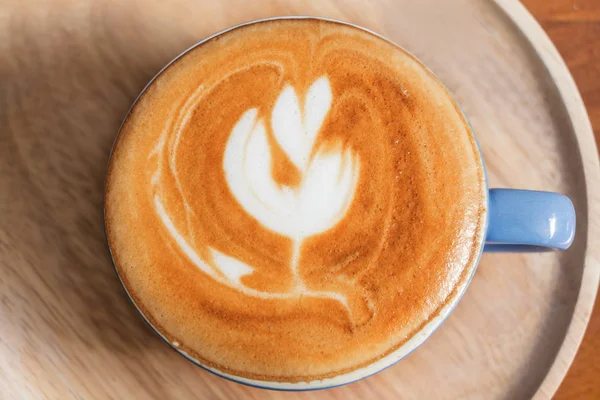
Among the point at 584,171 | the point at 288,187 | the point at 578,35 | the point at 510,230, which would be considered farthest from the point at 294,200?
the point at 578,35

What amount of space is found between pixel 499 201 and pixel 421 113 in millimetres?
175

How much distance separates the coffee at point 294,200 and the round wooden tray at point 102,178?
0.20 m

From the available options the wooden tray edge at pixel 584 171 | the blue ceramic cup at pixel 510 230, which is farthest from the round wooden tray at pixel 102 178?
the blue ceramic cup at pixel 510 230

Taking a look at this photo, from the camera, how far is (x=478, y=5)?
0.93 metres

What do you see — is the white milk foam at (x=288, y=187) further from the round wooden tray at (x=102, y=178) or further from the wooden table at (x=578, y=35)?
the wooden table at (x=578, y=35)

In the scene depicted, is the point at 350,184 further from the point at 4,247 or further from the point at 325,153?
the point at 4,247

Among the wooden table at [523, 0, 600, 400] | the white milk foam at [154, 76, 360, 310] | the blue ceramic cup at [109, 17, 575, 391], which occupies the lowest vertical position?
the blue ceramic cup at [109, 17, 575, 391]

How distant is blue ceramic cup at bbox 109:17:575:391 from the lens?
0.67 meters

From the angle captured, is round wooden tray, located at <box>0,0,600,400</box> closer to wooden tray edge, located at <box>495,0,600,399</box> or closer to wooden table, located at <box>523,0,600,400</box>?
wooden tray edge, located at <box>495,0,600,399</box>

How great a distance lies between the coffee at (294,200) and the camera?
670mm

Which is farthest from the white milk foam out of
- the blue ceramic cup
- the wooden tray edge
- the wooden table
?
the wooden table

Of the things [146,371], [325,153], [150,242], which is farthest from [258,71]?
[146,371]

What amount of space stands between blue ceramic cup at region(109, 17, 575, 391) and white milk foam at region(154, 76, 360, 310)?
12 cm

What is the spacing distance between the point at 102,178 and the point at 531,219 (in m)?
0.72
